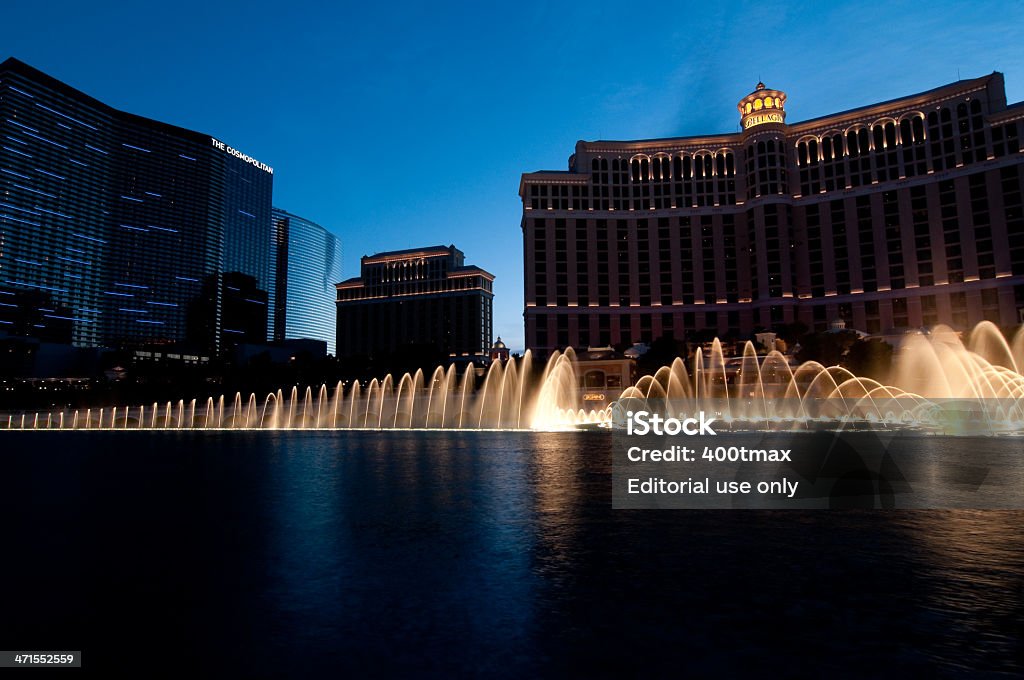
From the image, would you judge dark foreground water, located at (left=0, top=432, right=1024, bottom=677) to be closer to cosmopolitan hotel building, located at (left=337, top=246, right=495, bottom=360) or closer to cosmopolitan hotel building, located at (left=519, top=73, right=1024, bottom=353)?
cosmopolitan hotel building, located at (left=519, top=73, right=1024, bottom=353)

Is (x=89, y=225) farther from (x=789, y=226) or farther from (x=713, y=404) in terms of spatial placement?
(x=713, y=404)

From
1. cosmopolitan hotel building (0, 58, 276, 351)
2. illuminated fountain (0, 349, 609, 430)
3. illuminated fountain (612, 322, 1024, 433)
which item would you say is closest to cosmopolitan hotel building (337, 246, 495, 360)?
cosmopolitan hotel building (0, 58, 276, 351)

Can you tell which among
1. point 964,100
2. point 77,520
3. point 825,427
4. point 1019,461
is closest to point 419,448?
point 77,520

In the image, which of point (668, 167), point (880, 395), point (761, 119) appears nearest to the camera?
point (880, 395)

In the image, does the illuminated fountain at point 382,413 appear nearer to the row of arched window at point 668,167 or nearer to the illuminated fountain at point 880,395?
the illuminated fountain at point 880,395

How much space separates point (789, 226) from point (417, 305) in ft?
363

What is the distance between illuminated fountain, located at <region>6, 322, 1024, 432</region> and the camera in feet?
131

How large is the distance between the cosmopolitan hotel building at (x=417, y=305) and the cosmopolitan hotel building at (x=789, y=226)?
62.9 metres

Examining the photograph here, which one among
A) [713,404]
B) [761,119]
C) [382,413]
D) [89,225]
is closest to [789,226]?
[761,119]

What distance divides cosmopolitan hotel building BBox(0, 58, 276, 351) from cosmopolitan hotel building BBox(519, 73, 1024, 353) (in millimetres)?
126240

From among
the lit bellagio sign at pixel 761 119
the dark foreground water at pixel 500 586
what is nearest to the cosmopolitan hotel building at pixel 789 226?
the lit bellagio sign at pixel 761 119

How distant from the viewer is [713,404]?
4900 centimetres

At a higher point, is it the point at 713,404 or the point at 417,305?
the point at 417,305

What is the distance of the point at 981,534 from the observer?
10.4 metres
